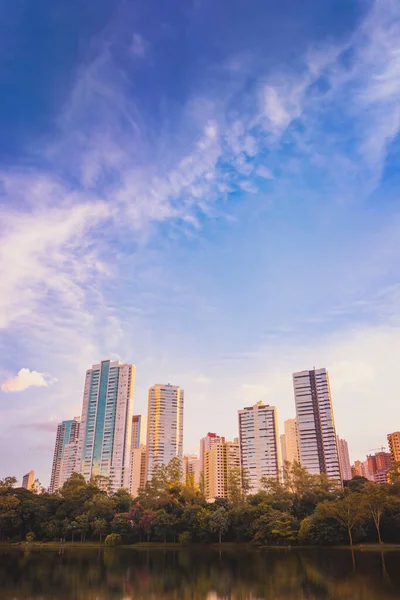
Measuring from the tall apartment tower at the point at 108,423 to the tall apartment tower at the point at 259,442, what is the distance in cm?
3688

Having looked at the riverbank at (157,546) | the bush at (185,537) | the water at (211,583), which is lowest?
the riverbank at (157,546)

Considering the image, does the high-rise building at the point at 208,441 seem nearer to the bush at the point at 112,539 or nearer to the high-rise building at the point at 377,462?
the high-rise building at the point at 377,462

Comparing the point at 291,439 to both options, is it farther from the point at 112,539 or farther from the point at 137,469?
the point at 112,539

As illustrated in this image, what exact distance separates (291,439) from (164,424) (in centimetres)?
4733

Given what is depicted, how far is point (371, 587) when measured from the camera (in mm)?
17219

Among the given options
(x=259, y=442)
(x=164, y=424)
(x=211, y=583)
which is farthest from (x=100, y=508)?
(x=259, y=442)

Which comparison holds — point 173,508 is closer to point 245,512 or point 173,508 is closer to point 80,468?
point 245,512

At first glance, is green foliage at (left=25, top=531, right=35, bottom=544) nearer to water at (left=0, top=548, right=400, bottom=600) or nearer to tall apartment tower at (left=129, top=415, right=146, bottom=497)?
water at (left=0, top=548, right=400, bottom=600)

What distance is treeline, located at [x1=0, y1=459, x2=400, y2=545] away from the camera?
140 ft

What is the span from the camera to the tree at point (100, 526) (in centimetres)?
5469

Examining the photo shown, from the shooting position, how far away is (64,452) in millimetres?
175375

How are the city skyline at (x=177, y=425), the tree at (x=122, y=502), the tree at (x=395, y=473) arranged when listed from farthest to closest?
the city skyline at (x=177, y=425) < the tree at (x=122, y=502) < the tree at (x=395, y=473)

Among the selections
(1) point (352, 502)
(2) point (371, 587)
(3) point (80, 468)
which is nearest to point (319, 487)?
(1) point (352, 502)

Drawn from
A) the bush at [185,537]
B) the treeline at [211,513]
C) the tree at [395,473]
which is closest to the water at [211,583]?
the treeline at [211,513]
